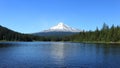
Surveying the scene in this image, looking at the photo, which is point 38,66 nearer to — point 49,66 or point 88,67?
point 49,66

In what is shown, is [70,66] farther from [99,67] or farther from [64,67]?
[99,67]

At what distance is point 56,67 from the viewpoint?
5172 centimetres

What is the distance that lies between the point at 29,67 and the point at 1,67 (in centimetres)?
513

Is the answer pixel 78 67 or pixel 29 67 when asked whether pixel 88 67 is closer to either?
pixel 78 67

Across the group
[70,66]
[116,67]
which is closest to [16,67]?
[70,66]

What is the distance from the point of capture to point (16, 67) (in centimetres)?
5084

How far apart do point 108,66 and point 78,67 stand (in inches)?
242

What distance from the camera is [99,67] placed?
170 ft

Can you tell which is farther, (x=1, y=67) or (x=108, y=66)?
(x=108, y=66)

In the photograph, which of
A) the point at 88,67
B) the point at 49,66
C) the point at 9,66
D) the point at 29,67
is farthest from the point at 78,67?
the point at 9,66

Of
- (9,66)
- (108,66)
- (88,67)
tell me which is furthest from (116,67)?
(9,66)

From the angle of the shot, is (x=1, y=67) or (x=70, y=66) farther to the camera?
(x=70, y=66)

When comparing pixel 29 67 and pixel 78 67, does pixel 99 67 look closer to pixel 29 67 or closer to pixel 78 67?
pixel 78 67

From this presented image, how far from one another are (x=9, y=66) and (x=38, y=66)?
5.54 m
